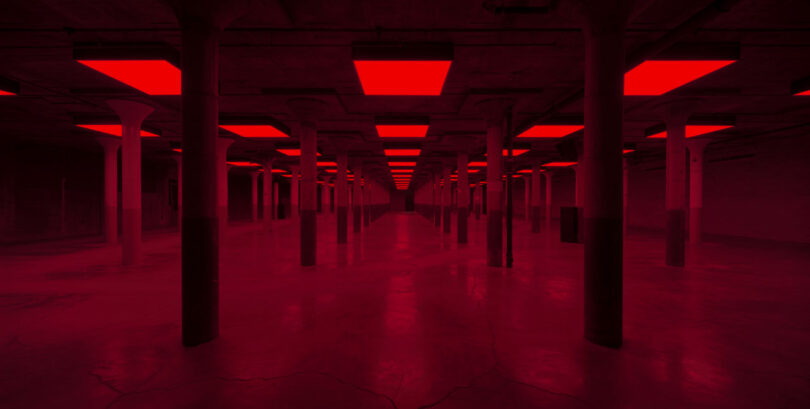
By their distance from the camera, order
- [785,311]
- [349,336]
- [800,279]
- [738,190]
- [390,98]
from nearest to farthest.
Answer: [349,336]
[785,311]
[800,279]
[390,98]
[738,190]

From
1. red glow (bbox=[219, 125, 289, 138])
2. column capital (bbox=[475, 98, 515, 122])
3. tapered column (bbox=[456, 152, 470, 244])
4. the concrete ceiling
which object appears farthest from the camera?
tapered column (bbox=[456, 152, 470, 244])

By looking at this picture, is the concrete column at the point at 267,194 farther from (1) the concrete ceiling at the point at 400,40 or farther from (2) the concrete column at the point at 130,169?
(2) the concrete column at the point at 130,169

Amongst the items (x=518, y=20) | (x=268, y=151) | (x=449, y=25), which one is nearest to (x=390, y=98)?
(x=449, y=25)

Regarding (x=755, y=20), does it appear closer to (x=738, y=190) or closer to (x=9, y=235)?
(x=738, y=190)

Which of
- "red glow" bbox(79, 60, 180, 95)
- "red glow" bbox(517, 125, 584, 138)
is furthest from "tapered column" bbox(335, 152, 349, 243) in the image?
"red glow" bbox(79, 60, 180, 95)

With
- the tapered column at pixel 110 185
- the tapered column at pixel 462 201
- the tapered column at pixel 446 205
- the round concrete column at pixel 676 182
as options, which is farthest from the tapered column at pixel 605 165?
the tapered column at pixel 110 185

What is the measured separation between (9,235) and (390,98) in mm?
22384

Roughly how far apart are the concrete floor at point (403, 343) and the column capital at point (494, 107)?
514 centimetres

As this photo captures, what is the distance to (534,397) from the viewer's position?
3732 millimetres

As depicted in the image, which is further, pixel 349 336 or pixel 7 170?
pixel 7 170

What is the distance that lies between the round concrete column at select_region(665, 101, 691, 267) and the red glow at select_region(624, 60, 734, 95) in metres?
3.53

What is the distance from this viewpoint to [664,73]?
7.70 metres

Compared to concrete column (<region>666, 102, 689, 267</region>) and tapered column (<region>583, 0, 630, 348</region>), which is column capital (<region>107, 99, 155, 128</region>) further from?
concrete column (<region>666, 102, 689, 267</region>)

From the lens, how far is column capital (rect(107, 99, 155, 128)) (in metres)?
10.9
